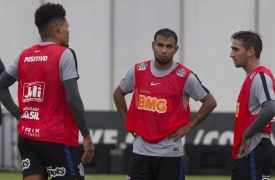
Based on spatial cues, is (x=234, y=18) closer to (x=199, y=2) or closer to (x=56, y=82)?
(x=199, y=2)

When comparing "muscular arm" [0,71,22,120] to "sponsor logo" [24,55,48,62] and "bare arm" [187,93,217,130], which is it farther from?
"bare arm" [187,93,217,130]

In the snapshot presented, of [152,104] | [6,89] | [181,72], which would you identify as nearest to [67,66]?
[6,89]

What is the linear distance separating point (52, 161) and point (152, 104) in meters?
1.27

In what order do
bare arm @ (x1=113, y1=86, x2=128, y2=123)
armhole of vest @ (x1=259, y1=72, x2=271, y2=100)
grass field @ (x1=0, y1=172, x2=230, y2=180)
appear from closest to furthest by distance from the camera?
armhole of vest @ (x1=259, y1=72, x2=271, y2=100) → bare arm @ (x1=113, y1=86, x2=128, y2=123) → grass field @ (x1=0, y1=172, x2=230, y2=180)

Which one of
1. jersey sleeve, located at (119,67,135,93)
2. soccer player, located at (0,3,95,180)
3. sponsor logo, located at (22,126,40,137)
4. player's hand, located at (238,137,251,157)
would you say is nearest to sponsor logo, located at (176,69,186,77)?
jersey sleeve, located at (119,67,135,93)

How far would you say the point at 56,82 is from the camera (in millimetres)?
6672

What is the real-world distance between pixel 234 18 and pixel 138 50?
1869 millimetres

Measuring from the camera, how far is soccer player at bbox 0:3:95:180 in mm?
6641

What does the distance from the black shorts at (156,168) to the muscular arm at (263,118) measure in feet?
2.75

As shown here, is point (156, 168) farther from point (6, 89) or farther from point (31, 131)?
point (6, 89)

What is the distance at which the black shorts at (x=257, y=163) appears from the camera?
7211 millimetres

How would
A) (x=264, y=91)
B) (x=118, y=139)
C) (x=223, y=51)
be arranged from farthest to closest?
(x=223, y=51) → (x=118, y=139) → (x=264, y=91)

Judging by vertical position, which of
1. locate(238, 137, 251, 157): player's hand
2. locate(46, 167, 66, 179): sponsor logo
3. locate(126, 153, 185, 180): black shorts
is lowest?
locate(126, 153, 185, 180): black shorts

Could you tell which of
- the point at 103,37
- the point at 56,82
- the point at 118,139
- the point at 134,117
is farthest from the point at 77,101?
the point at 103,37
